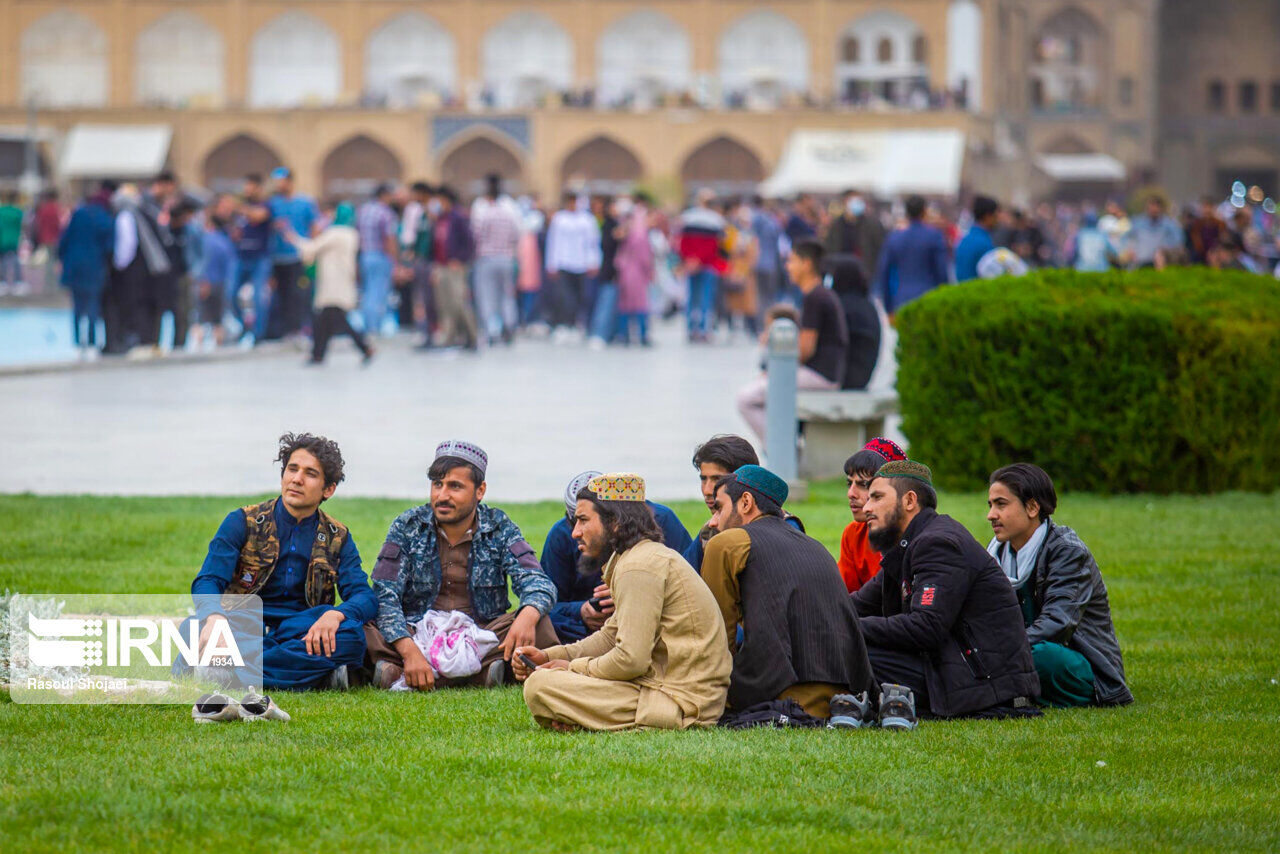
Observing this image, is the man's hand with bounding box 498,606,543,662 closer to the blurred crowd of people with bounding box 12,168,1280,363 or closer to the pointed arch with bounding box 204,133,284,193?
the blurred crowd of people with bounding box 12,168,1280,363

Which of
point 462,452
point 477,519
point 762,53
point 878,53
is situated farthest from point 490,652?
point 878,53

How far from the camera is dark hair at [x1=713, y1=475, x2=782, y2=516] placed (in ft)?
A: 17.1

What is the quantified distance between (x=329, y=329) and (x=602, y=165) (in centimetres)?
3562

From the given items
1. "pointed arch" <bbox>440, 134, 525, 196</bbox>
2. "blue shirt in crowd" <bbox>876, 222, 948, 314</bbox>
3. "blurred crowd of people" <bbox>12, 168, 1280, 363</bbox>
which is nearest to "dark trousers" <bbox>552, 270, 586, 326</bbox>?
"blurred crowd of people" <bbox>12, 168, 1280, 363</bbox>

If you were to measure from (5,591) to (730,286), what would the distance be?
1713 centimetres

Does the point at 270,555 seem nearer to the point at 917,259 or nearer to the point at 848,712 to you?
the point at 848,712

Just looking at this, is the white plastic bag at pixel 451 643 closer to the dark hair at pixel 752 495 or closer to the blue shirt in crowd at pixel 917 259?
the dark hair at pixel 752 495

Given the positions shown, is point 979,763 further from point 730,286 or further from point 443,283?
point 730,286

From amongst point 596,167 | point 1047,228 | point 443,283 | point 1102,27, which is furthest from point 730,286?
point 1102,27

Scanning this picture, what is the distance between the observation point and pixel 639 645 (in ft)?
16.1

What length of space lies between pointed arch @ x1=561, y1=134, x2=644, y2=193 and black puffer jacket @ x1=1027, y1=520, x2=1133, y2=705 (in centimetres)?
4698

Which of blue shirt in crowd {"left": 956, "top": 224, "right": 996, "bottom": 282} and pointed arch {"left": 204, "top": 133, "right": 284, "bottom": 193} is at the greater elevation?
pointed arch {"left": 204, "top": 133, "right": 284, "bottom": 193}

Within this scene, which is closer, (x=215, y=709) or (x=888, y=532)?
(x=215, y=709)

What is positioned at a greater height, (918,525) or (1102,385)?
(1102,385)
